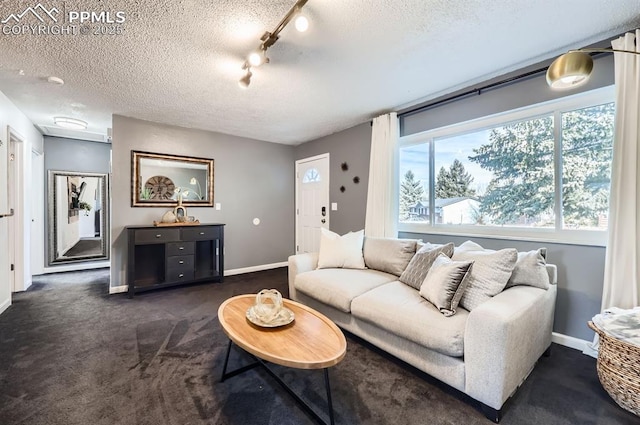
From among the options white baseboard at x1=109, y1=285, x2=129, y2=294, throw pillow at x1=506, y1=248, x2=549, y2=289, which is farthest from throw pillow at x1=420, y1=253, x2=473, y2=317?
white baseboard at x1=109, y1=285, x2=129, y2=294

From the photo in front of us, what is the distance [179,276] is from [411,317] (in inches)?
130

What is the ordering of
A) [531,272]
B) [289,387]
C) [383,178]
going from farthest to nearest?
[383,178] → [531,272] → [289,387]

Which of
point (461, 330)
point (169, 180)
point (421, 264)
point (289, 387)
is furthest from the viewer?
point (169, 180)

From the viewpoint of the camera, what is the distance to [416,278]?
228cm

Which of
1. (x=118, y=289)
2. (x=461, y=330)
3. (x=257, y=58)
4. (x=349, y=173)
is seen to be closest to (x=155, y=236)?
(x=118, y=289)

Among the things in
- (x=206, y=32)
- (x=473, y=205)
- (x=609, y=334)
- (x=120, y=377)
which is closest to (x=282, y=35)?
(x=206, y=32)

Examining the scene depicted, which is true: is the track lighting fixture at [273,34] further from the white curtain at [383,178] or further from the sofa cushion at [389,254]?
the sofa cushion at [389,254]

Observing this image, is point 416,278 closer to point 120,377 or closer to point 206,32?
point 120,377

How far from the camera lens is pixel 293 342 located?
1511 mm

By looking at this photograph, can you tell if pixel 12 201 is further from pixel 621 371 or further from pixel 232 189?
pixel 621 371

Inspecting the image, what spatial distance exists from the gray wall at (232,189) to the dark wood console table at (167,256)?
0.28m

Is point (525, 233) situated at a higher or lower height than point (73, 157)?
lower

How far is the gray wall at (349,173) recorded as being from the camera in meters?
4.00

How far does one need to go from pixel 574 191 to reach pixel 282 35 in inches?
107
